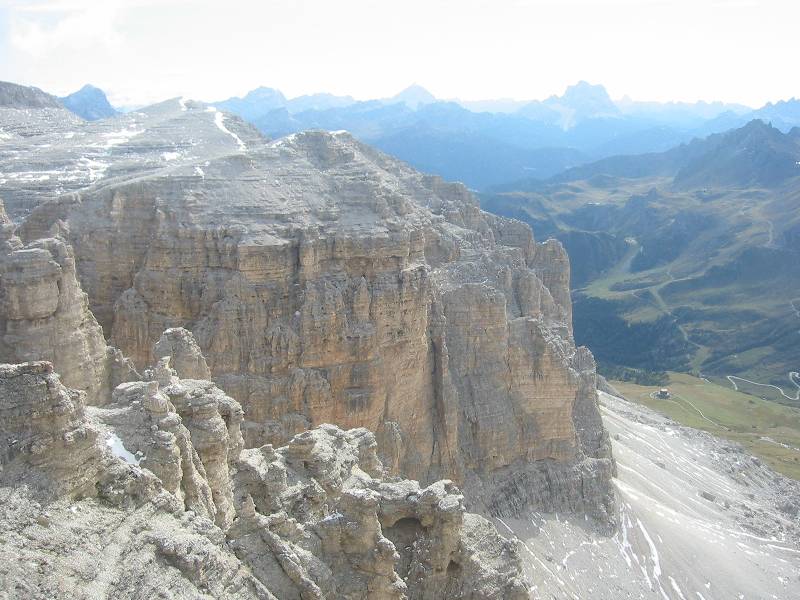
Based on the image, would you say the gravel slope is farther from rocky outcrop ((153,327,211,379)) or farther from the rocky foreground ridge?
rocky outcrop ((153,327,211,379))

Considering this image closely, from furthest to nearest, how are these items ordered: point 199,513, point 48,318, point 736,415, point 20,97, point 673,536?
point 736,415 → point 20,97 → point 673,536 → point 48,318 → point 199,513

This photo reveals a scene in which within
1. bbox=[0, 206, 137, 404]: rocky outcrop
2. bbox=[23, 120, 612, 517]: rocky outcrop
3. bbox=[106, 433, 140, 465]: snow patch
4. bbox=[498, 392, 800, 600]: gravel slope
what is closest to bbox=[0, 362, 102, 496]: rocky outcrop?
bbox=[106, 433, 140, 465]: snow patch

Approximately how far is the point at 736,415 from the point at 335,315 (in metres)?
113

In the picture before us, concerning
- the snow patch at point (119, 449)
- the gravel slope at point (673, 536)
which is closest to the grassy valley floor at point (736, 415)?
the gravel slope at point (673, 536)

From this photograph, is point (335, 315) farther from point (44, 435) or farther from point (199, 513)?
point (44, 435)

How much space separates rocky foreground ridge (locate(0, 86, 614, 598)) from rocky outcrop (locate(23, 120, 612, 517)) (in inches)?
5.4

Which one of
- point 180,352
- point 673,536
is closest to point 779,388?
point 673,536

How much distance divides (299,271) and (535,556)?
24.4 m

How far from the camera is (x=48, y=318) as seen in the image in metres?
31.0

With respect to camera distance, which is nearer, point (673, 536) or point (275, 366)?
point (275, 366)

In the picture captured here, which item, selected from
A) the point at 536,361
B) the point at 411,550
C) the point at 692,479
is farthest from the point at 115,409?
the point at 692,479

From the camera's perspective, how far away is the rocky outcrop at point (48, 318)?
30.4 metres

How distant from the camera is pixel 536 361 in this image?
5803 centimetres

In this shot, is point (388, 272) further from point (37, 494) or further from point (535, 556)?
point (37, 494)
